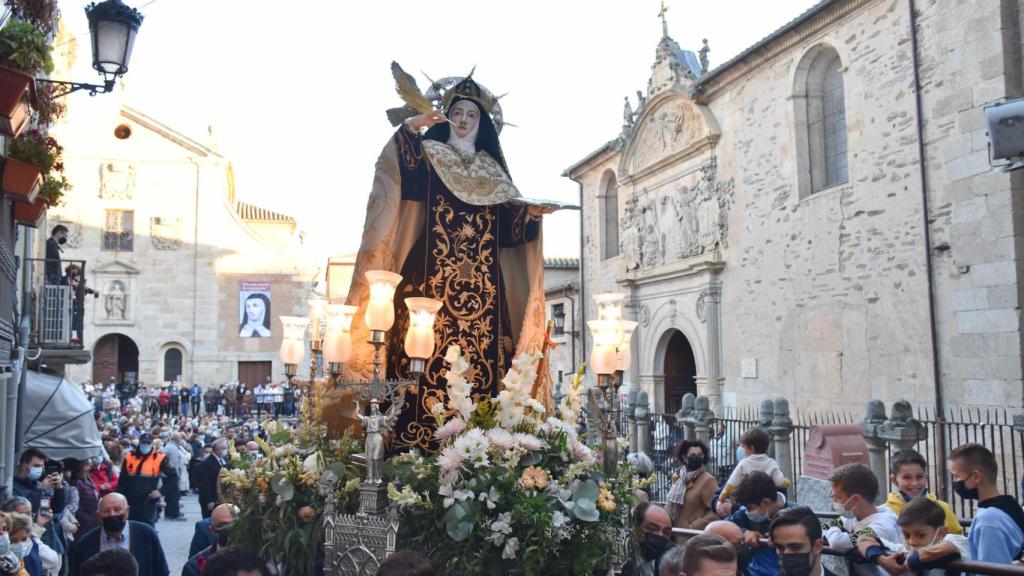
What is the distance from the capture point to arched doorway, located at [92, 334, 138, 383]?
33.1 m

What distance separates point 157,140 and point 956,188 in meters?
30.2

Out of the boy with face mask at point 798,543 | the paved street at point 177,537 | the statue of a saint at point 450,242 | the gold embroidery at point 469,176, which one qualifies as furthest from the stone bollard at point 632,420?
the boy with face mask at point 798,543

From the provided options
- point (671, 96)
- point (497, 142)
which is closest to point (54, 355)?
point (497, 142)

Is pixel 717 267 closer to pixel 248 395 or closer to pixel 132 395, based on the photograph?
pixel 248 395

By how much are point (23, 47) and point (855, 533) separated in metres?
5.84

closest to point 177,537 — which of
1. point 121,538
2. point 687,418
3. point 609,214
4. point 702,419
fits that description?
point 121,538

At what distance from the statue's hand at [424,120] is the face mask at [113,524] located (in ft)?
10.3

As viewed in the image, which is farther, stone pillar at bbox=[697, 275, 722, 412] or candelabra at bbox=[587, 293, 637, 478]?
stone pillar at bbox=[697, 275, 722, 412]

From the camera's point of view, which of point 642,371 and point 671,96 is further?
point 642,371

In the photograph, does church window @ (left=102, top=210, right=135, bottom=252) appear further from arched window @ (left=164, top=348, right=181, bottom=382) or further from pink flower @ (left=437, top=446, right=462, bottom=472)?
pink flower @ (left=437, top=446, right=462, bottom=472)

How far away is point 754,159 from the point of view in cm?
1695

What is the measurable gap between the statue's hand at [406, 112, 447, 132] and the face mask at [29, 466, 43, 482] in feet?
16.0

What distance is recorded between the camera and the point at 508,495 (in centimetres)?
427

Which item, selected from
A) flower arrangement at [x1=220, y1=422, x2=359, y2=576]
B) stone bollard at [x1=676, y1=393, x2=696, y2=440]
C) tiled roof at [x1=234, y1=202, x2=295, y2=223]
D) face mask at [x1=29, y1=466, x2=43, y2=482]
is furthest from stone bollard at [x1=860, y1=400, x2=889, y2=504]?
tiled roof at [x1=234, y1=202, x2=295, y2=223]
